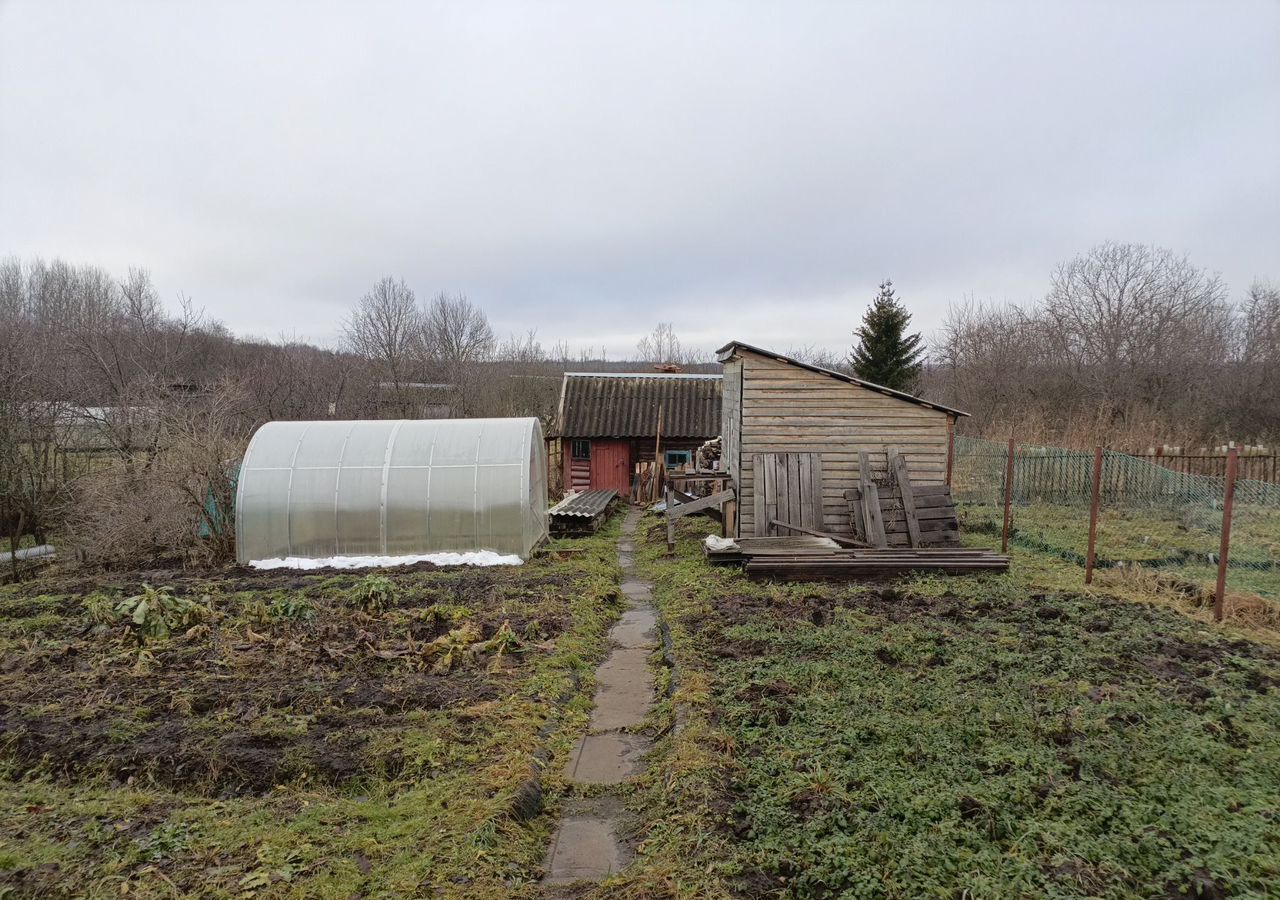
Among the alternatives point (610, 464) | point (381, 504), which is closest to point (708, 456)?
point (610, 464)

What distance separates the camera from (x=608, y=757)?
17.6ft

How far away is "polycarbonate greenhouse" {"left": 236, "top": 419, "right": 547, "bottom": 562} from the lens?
12.6m

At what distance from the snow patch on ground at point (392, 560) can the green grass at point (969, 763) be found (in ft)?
18.3

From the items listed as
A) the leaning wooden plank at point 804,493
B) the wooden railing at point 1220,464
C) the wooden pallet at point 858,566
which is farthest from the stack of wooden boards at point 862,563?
the wooden railing at point 1220,464

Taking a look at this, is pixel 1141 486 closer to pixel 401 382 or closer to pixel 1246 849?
pixel 1246 849

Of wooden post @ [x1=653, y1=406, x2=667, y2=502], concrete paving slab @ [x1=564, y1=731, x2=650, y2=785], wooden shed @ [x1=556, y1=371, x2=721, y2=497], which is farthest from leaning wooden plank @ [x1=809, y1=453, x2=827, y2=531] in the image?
wooden shed @ [x1=556, y1=371, x2=721, y2=497]

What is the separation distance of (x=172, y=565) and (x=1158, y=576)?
1674 cm

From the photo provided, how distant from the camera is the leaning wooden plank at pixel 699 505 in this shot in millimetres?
12977

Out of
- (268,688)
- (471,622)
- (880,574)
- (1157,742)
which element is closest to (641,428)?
(880,574)

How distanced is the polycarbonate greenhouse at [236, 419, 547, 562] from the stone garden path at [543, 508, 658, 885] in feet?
14.2

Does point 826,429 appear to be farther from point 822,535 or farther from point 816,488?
point 822,535

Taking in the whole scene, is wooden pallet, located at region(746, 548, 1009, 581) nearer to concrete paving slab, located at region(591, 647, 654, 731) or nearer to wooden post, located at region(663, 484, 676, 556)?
wooden post, located at region(663, 484, 676, 556)

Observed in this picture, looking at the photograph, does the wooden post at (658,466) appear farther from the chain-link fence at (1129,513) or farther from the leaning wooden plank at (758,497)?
the chain-link fence at (1129,513)

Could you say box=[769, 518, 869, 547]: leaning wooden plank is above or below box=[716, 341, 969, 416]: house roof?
below
